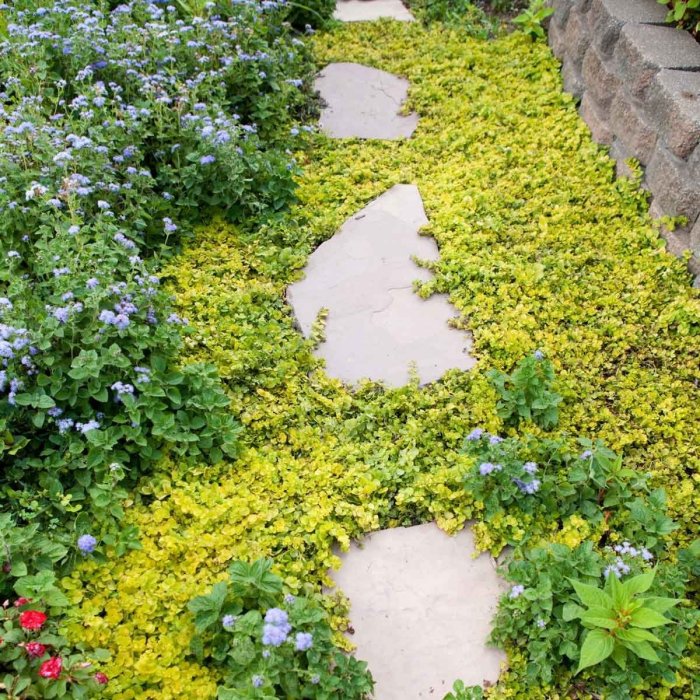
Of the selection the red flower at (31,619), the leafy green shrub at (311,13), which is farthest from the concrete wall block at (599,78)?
the red flower at (31,619)

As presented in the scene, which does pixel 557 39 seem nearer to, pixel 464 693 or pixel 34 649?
pixel 464 693

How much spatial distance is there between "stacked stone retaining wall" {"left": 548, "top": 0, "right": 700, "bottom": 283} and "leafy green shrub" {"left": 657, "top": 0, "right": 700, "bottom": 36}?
0.22ft

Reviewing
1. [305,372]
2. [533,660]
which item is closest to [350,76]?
[305,372]

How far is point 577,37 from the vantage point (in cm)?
525

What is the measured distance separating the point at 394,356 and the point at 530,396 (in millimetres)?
728

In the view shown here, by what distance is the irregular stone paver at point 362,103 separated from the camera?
17.1 ft

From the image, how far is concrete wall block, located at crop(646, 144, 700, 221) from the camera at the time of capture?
3949 millimetres

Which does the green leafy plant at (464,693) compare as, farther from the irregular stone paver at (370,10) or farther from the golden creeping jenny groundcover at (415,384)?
the irregular stone paver at (370,10)

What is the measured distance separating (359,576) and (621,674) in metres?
0.99

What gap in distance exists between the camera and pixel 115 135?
3.86 meters

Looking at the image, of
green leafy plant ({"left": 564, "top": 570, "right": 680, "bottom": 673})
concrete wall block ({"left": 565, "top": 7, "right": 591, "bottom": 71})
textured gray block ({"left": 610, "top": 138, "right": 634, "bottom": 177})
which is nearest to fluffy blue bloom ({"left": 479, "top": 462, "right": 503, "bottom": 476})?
green leafy plant ({"left": 564, "top": 570, "right": 680, "bottom": 673})

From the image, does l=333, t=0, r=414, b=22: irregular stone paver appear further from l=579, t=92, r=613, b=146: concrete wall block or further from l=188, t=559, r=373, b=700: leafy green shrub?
l=188, t=559, r=373, b=700: leafy green shrub

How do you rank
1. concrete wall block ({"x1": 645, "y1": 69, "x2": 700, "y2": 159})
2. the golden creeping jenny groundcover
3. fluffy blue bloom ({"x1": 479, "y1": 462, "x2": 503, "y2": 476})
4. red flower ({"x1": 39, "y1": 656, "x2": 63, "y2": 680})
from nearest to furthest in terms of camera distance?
red flower ({"x1": 39, "y1": 656, "x2": 63, "y2": 680}) → the golden creeping jenny groundcover → fluffy blue bloom ({"x1": 479, "y1": 462, "x2": 503, "y2": 476}) → concrete wall block ({"x1": 645, "y1": 69, "x2": 700, "y2": 159})

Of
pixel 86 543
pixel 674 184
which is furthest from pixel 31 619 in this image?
pixel 674 184
